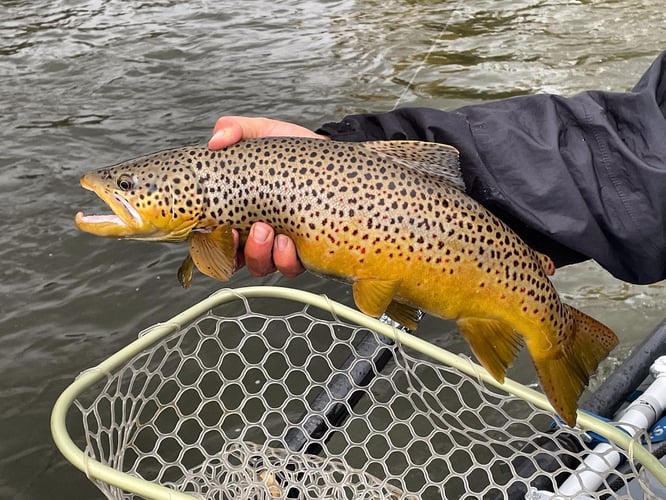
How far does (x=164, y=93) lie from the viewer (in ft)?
26.0

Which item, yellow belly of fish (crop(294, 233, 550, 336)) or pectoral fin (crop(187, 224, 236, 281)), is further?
pectoral fin (crop(187, 224, 236, 281))

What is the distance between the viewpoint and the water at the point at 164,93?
4.44 meters

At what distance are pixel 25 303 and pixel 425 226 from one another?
3820 millimetres

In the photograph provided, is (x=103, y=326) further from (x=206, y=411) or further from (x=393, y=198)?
(x=393, y=198)

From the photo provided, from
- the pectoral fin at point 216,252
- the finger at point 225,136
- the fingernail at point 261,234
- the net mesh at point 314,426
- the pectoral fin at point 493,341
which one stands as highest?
the finger at point 225,136

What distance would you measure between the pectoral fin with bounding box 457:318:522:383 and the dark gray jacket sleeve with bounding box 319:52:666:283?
36cm

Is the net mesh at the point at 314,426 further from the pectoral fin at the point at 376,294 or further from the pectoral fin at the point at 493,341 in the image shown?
the pectoral fin at the point at 376,294

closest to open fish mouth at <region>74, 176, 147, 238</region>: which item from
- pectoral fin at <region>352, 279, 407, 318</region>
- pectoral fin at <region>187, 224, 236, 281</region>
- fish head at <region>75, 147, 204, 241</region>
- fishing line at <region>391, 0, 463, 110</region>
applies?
fish head at <region>75, 147, 204, 241</region>

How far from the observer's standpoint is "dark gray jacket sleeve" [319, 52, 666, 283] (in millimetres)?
2125

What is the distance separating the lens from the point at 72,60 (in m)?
8.73

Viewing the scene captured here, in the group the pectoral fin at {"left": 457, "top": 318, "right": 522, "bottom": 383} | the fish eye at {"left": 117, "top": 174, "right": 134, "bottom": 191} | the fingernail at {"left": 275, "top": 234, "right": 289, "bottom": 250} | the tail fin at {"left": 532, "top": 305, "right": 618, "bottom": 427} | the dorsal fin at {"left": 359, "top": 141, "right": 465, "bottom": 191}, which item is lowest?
the tail fin at {"left": 532, "top": 305, "right": 618, "bottom": 427}

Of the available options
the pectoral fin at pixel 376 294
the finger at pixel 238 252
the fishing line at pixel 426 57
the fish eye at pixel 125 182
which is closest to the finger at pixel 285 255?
the finger at pixel 238 252

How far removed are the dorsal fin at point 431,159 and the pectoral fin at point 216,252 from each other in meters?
0.53

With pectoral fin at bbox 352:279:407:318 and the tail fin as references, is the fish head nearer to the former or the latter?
pectoral fin at bbox 352:279:407:318
